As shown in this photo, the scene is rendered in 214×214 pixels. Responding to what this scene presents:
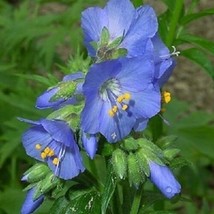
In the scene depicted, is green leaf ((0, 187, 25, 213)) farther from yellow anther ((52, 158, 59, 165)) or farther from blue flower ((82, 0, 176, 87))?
blue flower ((82, 0, 176, 87))

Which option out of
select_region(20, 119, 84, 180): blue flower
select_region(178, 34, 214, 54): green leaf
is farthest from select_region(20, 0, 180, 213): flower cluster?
select_region(178, 34, 214, 54): green leaf

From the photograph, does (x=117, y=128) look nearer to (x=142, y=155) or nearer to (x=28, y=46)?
(x=142, y=155)

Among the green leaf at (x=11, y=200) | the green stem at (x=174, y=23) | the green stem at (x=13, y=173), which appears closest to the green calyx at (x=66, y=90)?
the green stem at (x=174, y=23)

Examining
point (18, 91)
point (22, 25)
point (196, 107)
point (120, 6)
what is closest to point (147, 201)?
point (120, 6)

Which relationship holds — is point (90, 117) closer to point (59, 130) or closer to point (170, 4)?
point (59, 130)

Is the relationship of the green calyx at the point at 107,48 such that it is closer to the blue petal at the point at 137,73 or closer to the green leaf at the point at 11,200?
the blue petal at the point at 137,73

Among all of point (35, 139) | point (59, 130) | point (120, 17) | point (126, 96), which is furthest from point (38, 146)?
point (120, 17)

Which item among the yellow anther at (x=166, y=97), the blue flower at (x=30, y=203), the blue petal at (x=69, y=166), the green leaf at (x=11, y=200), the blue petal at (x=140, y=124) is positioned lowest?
the green leaf at (x=11, y=200)
